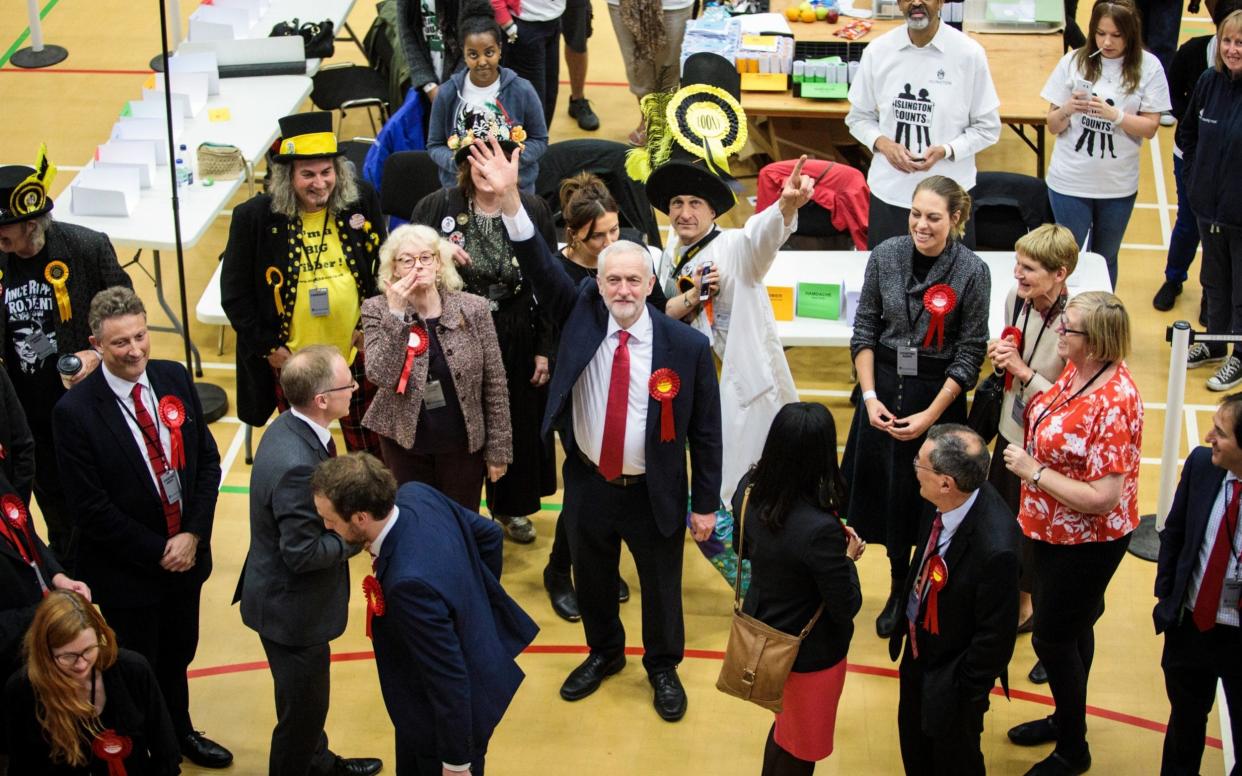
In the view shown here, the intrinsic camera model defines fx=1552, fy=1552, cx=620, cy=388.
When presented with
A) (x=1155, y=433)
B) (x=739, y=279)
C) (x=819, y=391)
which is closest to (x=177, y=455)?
(x=739, y=279)

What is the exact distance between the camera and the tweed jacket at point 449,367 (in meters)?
5.84

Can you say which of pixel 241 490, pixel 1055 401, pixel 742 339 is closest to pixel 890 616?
pixel 742 339

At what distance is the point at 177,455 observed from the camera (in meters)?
5.35

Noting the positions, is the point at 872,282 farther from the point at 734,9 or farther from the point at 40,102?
the point at 40,102

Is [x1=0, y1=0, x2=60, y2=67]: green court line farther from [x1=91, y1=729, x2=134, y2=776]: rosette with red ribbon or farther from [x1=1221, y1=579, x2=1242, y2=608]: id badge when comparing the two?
[x1=1221, y1=579, x2=1242, y2=608]: id badge

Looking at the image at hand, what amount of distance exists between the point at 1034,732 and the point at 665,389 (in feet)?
6.19

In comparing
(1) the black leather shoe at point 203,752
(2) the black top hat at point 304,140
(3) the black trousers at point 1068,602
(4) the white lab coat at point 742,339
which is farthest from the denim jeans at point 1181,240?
(1) the black leather shoe at point 203,752

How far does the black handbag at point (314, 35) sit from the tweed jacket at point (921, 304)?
17.1 feet

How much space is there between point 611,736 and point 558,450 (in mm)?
2227

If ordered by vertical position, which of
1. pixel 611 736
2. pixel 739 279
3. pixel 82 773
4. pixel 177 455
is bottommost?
pixel 611 736

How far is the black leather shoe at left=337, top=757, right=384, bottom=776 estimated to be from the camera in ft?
18.3

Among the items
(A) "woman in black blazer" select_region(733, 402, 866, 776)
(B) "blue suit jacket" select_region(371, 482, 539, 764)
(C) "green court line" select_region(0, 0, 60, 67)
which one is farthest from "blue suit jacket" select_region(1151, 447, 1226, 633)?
(C) "green court line" select_region(0, 0, 60, 67)

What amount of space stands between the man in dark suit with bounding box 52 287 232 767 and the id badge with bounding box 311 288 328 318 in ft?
3.16

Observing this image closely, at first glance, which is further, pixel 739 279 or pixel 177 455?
pixel 739 279
